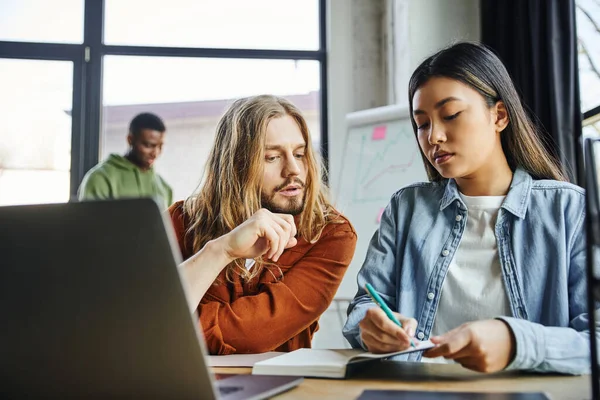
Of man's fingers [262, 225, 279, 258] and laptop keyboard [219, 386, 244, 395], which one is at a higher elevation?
man's fingers [262, 225, 279, 258]

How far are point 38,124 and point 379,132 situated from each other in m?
1.96

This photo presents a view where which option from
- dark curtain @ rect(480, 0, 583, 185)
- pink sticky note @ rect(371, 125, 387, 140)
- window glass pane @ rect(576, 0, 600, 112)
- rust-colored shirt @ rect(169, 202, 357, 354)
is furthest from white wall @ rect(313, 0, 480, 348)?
rust-colored shirt @ rect(169, 202, 357, 354)

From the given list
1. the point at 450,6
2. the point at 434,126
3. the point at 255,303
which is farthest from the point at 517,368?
the point at 450,6

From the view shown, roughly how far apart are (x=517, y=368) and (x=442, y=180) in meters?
0.57

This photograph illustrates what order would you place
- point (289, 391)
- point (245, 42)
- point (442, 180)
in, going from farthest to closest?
point (245, 42)
point (442, 180)
point (289, 391)

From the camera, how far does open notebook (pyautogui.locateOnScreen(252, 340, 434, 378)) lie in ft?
2.86

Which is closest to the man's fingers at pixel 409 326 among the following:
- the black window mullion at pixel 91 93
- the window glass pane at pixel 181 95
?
the window glass pane at pixel 181 95

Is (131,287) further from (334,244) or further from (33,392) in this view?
(334,244)

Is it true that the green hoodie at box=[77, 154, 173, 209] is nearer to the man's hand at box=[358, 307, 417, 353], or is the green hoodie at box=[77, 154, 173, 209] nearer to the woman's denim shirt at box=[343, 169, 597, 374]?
the woman's denim shirt at box=[343, 169, 597, 374]

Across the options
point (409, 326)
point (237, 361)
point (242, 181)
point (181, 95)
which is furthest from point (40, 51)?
point (409, 326)

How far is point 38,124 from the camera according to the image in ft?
11.9

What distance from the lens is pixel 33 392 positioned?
25.7 inches

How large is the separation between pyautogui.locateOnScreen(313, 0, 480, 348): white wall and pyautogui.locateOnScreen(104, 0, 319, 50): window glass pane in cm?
21

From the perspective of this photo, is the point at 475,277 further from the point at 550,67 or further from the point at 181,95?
the point at 181,95
